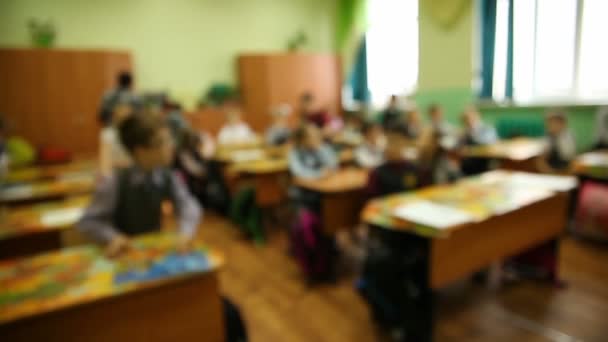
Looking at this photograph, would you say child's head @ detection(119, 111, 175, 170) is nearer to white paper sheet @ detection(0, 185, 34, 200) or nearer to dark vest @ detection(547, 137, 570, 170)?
white paper sheet @ detection(0, 185, 34, 200)

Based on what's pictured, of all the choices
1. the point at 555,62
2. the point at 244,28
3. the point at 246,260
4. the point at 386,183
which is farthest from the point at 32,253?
the point at 244,28

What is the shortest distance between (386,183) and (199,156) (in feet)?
8.27

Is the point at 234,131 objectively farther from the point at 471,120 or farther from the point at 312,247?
the point at 312,247

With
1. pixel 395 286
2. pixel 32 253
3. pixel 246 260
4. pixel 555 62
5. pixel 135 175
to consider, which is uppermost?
pixel 555 62

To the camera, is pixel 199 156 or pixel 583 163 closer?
pixel 583 163

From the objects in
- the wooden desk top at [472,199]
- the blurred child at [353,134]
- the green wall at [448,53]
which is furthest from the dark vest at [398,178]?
the blurred child at [353,134]

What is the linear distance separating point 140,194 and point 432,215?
1149mm

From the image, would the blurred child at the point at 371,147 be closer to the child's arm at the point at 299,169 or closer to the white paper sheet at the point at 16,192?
the child's arm at the point at 299,169

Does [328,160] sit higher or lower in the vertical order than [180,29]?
lower

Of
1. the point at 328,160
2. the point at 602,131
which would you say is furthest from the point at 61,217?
the point at 602,131

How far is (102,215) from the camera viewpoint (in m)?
1.38

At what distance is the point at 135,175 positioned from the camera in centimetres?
145

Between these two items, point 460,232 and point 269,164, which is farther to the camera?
point 269,164

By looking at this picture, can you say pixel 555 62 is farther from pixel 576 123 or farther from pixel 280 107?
pixel 280 107
